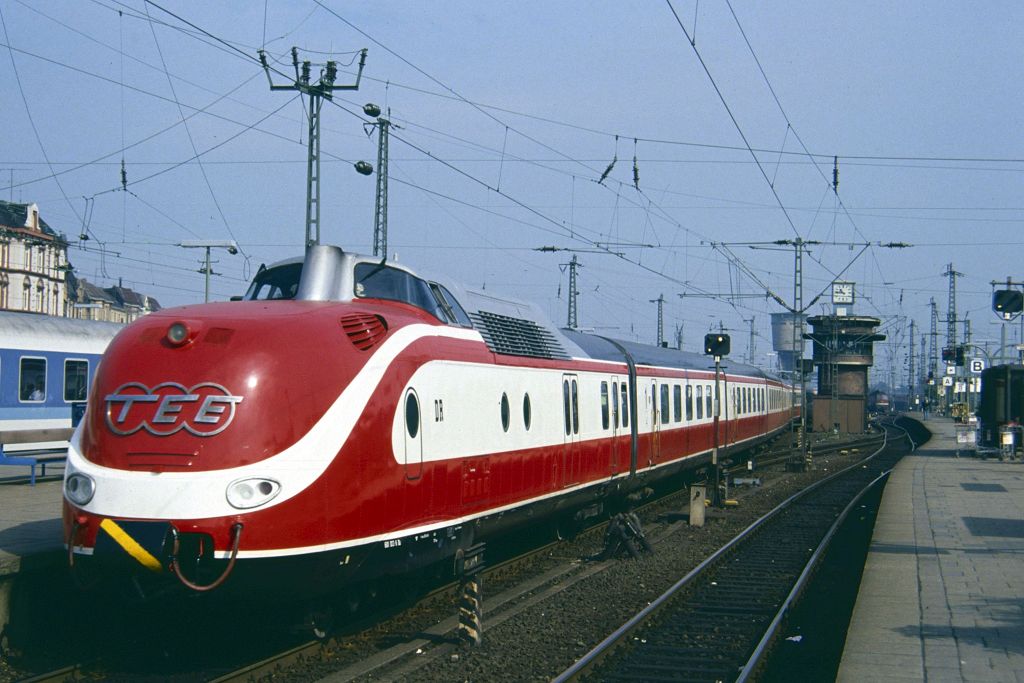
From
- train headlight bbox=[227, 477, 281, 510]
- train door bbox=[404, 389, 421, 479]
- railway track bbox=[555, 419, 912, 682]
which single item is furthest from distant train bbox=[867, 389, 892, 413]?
train headlight bbox=[227, 477, 281, 510]

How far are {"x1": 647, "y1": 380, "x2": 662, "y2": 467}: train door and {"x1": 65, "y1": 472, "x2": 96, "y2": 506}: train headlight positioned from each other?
1404 cm

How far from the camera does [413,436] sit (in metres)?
10.1

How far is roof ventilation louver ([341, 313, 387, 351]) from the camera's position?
9430mm

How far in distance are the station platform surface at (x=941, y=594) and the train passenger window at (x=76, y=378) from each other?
17791 millimetres

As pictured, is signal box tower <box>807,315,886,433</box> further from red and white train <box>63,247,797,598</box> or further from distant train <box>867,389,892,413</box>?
red and white train <box>63,247,797,598</box>

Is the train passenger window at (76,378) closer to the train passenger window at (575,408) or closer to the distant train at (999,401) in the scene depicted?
the train passenger window at (575,408)

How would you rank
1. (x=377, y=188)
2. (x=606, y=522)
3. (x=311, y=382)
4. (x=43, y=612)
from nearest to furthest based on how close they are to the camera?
1. (x=311, y=382)
2. (x=43, y=612)
3. (x=606, y=522)
4. (x=377, y=188)

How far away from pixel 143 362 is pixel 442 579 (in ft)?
20.4

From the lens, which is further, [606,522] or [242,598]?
[606,522]

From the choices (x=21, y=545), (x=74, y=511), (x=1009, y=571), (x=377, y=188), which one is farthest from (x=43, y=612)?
(x=377, y=188)

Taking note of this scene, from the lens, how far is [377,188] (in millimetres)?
24719

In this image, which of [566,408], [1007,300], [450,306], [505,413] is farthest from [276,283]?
[1007,300]

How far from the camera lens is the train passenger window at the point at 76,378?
82.6 ft

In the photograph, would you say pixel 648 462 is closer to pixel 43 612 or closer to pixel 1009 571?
pixel 1009 571
